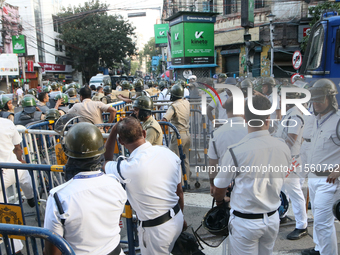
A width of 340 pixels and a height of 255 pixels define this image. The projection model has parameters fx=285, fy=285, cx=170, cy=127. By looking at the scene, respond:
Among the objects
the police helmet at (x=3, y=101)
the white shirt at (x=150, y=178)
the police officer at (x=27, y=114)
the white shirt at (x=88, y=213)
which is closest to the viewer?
the white shirt at (x=88, y=213)

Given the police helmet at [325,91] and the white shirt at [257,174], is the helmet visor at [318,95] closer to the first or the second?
the police helmet at [325,91]

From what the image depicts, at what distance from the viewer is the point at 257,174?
8.02 ft

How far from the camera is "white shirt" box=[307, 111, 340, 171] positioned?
10.4 ft

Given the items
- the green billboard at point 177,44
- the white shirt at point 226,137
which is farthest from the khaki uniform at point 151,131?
the green billboard at point 177,44

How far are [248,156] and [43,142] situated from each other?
358cm

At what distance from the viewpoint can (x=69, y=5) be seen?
42.2 m

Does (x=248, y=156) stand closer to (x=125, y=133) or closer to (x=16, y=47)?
(x=125, y=133)

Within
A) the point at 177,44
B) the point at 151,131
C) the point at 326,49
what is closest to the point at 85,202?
the point at 151,131

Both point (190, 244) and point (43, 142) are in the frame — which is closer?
point (190, 244)

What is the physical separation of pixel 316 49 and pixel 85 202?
303 inches

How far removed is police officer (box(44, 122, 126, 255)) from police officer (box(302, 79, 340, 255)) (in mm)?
2317

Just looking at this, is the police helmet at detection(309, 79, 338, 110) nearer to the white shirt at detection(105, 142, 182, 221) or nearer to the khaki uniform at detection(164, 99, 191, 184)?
the white shirt at detection(105, 142, 182, 221)

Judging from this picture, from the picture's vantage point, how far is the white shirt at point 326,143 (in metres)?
3.16

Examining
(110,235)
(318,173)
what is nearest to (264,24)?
(318,173)
